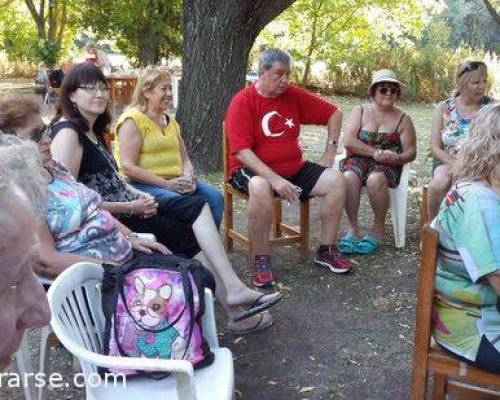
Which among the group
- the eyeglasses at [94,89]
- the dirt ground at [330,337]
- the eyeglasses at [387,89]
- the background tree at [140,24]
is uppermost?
the background tree at [140,24]

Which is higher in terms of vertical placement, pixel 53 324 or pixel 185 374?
pixel 53 324

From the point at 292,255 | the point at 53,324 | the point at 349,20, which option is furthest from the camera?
the point at 349,20

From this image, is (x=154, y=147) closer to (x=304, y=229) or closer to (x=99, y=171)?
(x=99, y=171)

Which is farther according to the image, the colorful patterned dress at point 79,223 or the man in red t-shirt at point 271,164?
the man in red t-shirt at point 271,164

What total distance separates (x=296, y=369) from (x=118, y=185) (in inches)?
50.8

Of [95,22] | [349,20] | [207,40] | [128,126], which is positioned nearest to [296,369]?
[128,126]

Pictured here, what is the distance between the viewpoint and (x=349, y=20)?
693 inches

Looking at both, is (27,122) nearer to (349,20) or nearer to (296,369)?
(296,369)

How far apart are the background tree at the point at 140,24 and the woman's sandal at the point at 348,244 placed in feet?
34.8

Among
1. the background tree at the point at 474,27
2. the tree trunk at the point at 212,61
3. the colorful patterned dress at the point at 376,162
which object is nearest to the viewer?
the colorful patterned dress at the point at 376,162

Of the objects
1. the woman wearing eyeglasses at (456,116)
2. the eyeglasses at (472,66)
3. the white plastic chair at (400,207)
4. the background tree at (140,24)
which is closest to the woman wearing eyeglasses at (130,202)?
the white plastic chair at (400,207)

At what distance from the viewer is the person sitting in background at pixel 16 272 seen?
2.80 feet

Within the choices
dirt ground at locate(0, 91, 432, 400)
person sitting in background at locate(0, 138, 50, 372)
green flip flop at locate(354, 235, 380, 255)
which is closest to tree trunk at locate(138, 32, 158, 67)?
dirt ground at locate(0, 91, 432, 400)

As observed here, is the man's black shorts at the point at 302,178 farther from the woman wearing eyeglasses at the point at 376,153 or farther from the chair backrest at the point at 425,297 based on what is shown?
the chair backrest at the point at 425,297
